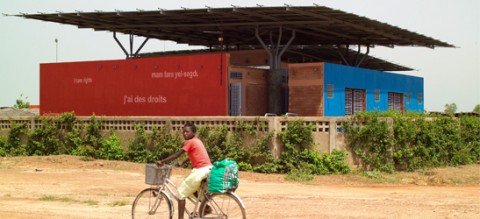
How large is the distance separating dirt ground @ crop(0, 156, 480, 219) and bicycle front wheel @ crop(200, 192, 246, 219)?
2.12 m

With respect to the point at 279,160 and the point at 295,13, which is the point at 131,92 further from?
the point at 279,160

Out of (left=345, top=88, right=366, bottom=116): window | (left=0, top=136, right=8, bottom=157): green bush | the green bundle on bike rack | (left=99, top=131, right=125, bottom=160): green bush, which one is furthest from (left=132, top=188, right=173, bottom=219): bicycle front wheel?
(left=345, top=88, right=366, bottom=116): window

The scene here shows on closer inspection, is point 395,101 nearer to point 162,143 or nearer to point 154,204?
point 162,143

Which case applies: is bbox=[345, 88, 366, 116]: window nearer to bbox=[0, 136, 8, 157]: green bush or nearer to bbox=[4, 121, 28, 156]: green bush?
bbox=[4, 121, 28, 156]: green bush

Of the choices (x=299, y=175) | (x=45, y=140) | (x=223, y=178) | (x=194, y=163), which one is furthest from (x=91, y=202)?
(x=45, y=140)

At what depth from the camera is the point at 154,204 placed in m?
9.80

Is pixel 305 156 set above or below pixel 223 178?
below

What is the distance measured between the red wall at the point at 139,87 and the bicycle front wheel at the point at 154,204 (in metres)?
15.1

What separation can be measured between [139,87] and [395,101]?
13.7m

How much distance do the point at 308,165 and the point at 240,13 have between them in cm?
885

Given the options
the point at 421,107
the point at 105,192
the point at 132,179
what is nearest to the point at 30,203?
the point at 105,192

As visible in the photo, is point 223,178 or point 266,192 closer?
point 223,178

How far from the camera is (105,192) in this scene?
595 inches

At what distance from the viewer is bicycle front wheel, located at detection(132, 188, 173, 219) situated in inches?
380
